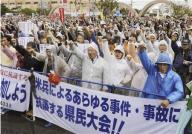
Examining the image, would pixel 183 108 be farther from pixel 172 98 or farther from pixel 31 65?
pixel 31 65

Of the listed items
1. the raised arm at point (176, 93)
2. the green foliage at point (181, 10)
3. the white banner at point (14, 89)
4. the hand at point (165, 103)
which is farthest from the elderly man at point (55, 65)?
the green foliage at point (181, 10)

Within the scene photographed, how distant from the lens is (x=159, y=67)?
6.21 metres

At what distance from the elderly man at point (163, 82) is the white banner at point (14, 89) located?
2494 millimetres

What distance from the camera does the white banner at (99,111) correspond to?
5.88 m

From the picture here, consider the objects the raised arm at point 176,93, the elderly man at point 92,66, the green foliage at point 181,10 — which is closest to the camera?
the raised arm at point 176,93

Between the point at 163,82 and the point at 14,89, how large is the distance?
3.28m

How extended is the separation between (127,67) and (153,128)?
1685 mm

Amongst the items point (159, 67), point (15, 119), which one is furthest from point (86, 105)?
point (15, 119)

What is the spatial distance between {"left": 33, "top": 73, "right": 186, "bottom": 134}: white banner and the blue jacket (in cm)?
13

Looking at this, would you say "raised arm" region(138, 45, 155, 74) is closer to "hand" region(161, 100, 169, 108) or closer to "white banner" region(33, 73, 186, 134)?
"white banner" region(33, 73, 186, 134)

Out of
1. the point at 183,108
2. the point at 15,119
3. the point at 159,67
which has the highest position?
the point at 159,67

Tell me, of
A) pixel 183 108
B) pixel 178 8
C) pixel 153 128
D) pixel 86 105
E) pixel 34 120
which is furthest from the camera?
pixel 178 8

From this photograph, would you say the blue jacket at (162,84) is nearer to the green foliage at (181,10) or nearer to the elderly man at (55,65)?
the elderly man at (55,65)

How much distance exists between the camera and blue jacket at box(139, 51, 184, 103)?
5.81 metres
